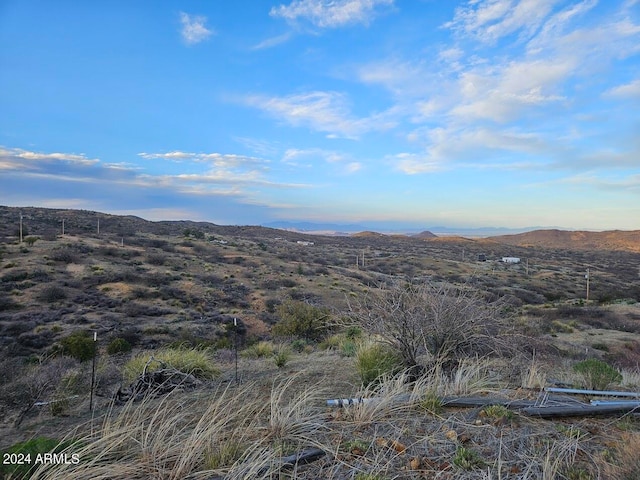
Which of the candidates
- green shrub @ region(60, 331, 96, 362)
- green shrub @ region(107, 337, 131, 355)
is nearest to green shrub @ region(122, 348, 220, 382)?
green shrub @ region(60, 331, 96, 362)

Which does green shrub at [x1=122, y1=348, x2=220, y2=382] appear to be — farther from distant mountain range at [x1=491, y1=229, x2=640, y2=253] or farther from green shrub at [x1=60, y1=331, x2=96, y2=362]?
distant mountain range at [x1=491, y1=229, x2=640, y2=253]

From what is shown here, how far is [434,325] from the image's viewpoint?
19.0 feet

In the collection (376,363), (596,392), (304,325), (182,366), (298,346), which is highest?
(596,392)

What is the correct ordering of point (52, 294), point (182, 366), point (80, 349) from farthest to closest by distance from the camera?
point (52, 294) < point (80, 349) < point (182, 366)

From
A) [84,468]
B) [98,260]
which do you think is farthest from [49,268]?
[84,468]

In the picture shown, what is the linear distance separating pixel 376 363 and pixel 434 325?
3.45 feet

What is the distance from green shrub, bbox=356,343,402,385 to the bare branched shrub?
17cm

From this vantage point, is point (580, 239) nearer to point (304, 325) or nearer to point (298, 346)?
point (304, 325)

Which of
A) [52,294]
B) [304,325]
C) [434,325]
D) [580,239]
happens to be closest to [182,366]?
[434,325]

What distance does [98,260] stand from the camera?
103ft

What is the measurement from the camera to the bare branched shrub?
19.0 feet

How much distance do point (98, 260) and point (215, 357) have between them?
26.3m

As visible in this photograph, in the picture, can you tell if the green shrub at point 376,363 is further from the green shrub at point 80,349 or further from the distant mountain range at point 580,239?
the distant mountain range at point 580,239

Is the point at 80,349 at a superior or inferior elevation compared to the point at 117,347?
superior
